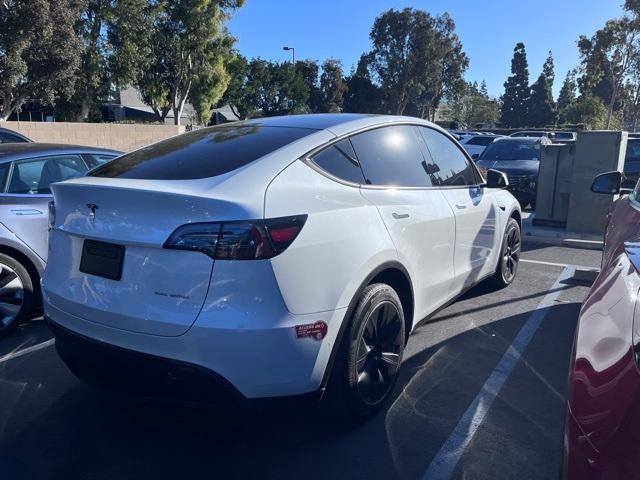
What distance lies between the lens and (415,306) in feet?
11.6

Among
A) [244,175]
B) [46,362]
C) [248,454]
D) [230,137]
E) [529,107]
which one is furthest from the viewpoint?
[529,107]

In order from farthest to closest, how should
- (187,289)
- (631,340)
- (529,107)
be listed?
(529,107) < (187,289) < (631,340)

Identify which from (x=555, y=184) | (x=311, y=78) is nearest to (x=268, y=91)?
(x=311, y=78)

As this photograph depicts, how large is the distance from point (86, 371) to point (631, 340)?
98.9 inches

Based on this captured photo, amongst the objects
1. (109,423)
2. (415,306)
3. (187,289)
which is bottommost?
(109,423)

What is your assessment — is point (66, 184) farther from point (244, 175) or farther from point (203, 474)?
point (203, 474)

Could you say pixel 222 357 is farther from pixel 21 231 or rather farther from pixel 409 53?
pixel 409 53

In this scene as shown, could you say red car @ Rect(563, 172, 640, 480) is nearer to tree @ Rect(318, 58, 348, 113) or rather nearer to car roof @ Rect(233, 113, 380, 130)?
car roof @ Rect(233, 113, 380, 130)

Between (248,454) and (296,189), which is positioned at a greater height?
(296,189)

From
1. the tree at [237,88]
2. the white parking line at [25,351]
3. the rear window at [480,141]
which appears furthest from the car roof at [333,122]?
the tree at [237,88]

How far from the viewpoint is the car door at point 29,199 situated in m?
4.36

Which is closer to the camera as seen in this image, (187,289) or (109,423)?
(187,289)

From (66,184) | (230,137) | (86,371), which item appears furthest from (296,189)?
(86,371)

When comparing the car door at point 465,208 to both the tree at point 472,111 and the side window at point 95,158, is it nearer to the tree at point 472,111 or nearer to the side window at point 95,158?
the side window at point 95,158
